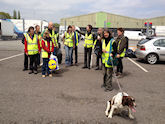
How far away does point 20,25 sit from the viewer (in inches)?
1455

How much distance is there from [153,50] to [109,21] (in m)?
47.1

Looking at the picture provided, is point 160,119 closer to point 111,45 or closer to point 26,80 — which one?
point 111,45

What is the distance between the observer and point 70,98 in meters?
4.29

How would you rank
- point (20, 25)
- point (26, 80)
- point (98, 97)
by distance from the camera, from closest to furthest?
point (98, 97) → point (26, 80) → point (20, 25)

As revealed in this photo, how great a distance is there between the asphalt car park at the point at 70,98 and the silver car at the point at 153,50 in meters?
2.58

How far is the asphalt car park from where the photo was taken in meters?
3.29

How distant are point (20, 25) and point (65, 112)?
37466 mm

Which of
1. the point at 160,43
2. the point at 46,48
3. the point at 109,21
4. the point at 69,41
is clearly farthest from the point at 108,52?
the point at 109,21

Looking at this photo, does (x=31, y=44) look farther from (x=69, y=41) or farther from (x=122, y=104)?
(x=122, y=104)

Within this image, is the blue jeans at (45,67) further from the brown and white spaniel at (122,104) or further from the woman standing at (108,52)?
the brown and white spaniel at (122,104)

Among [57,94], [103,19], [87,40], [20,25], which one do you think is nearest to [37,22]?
[20,25]


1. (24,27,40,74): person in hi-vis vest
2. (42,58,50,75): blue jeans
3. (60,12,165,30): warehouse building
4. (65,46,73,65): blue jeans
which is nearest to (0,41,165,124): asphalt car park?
(42,58,50,75): blue jeans

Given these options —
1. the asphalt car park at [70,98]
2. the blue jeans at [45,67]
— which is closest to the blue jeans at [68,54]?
the asphalt car park at [70,98]

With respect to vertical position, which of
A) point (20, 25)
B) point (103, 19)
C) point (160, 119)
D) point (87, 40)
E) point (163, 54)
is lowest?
point (160, 119)
